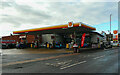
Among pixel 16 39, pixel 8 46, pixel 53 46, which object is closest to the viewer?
pixel 53 46

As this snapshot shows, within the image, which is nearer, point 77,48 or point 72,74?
point 72,74

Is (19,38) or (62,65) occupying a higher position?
(19,38)

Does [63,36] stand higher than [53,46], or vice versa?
[63,36]

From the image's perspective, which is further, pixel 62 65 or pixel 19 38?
pixel 19 38

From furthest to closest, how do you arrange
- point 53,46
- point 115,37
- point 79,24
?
point 115,37 → point 53,46 → point 79,24

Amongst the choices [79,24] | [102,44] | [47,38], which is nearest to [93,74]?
[79,24]

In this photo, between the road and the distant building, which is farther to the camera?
the distant building

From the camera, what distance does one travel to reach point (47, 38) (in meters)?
39.2

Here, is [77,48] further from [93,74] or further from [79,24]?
[93,74]

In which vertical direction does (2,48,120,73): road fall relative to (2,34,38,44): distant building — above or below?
below

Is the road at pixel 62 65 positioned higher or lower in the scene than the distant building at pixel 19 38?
lower

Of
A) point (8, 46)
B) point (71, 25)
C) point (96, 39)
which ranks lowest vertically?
point (8, 46)

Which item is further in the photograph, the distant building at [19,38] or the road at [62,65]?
the distant building at [19,38]

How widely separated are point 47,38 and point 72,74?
34.0 m
